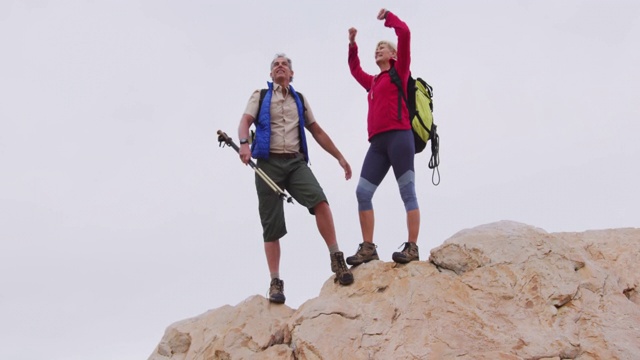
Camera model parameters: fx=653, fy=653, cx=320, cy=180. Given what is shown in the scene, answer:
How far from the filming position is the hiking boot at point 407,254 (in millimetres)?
8070

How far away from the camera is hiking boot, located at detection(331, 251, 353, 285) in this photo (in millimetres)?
8016

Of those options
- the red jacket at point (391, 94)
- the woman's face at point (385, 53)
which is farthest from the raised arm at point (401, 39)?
the woman's face at point (385, 53)

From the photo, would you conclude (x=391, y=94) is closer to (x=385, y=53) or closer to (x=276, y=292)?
(x=385, y=53)

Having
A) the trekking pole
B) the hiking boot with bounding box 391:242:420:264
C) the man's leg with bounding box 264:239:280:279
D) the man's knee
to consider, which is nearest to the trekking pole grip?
the trekking pole

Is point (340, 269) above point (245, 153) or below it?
below

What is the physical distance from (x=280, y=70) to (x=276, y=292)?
290 centimetres

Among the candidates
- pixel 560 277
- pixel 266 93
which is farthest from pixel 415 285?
pixel 266 93

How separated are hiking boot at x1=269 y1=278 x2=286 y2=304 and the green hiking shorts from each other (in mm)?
569

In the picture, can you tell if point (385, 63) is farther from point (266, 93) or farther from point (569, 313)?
point (569, 313)

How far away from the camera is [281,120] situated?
8508 mm

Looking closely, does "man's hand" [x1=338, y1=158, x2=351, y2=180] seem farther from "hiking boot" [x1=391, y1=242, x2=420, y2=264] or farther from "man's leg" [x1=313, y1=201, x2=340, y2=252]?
"hiking boot" [x1=391, y1=242, x2=420, y2=264]

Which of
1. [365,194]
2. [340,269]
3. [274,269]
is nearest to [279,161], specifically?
[365,194]

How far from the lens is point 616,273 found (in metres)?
8.43

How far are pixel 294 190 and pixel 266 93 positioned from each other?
4.37 ft
